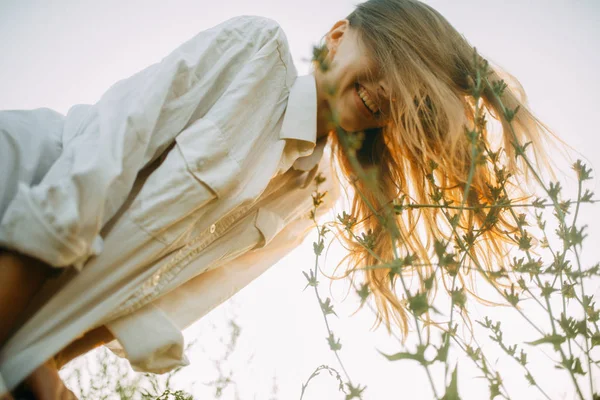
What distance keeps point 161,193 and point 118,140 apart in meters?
0.15

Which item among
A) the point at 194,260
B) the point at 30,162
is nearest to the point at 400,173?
the point at 194,260

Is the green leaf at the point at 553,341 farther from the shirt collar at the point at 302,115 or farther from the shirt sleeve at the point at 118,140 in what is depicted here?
the shirt collar at the point at 302,115

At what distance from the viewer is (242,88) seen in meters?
1.21

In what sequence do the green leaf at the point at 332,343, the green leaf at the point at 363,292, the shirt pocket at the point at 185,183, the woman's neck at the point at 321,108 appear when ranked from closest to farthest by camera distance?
the green leaf at the point at 363,292, the green leaf at the point at 332,343, the shirt pocket at the point at 185,183, the woman's neck at the point at 321,108

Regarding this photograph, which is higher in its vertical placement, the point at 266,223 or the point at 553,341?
the point at 553,341

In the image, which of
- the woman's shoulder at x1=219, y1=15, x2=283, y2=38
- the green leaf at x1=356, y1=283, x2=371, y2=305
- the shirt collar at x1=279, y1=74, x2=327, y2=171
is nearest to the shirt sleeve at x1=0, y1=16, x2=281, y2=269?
the woman's shoulder at x1=219, y1=15, x2=283, y2=38

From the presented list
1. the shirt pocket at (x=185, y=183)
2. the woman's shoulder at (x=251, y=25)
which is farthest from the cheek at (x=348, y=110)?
the shirt pocket at (x=185, y=183)

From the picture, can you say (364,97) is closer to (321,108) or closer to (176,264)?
(321,108)

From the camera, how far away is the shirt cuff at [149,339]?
111cm

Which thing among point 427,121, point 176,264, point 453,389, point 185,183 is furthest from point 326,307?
point 427,121

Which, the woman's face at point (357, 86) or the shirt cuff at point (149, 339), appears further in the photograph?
the woman's face at point (357, 86)

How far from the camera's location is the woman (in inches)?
35.2

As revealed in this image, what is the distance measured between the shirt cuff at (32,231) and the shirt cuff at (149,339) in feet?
1.25

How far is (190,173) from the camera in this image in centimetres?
104
